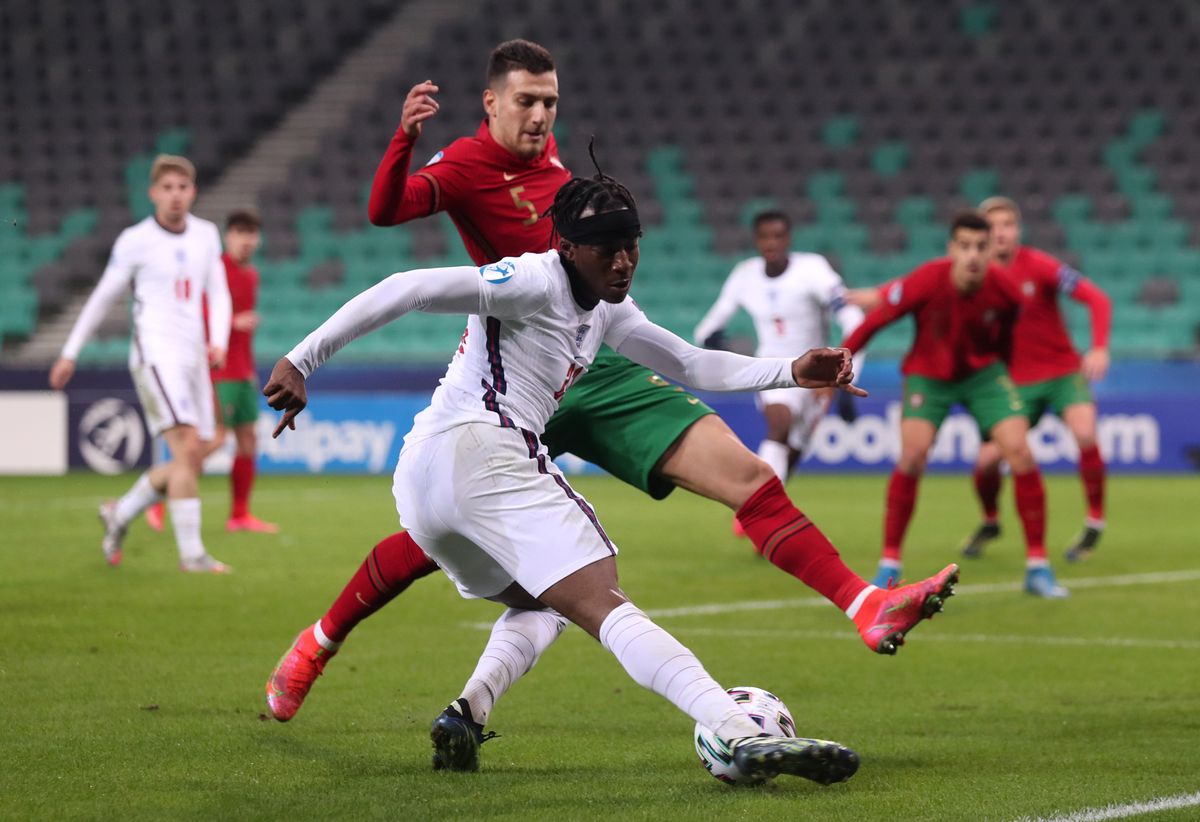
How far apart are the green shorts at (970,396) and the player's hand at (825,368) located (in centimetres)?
447

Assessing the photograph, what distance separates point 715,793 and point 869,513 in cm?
957

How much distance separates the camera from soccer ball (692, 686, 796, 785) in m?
4.38

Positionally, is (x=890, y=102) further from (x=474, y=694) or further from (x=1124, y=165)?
(x=474, y=694)

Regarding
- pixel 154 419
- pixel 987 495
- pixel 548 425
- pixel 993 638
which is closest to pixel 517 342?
pixel 548 425

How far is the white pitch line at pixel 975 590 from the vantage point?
8.38m

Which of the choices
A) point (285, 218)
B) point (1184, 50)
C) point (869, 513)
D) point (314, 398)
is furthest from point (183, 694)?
A: point (1184, 50)

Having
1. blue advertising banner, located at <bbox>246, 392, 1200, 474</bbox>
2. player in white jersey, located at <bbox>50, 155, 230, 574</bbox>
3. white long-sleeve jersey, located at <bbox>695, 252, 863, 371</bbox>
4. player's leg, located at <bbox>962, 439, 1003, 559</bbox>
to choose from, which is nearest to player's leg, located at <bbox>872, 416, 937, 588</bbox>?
player's leg, located at <bbox>962, 439, 1003, 559</bbox>

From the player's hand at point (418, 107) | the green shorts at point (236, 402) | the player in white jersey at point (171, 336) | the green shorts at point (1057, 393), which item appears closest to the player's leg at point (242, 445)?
the green shorts at point (236, 402)

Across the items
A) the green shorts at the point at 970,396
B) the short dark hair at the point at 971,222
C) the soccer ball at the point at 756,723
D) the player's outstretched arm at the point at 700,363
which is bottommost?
the soccer ball at the point at 756,723

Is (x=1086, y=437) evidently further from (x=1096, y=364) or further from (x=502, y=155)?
(x=502, y=155)

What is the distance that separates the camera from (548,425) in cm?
550

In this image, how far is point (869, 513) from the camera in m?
13.8

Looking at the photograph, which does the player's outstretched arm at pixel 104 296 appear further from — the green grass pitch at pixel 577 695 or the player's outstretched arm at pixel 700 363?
the player's outstretched arm at pixel 700 363

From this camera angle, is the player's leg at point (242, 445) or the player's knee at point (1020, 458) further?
the player's leg at point (242, 445)
